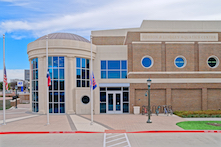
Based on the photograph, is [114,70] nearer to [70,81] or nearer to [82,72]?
[82,72]

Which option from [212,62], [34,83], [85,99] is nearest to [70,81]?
[85,99]

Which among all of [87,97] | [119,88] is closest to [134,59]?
[119,88]

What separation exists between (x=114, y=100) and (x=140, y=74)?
14.5 feet

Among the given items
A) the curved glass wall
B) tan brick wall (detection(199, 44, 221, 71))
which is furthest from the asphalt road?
tan brick wall (detection(199, 44, 221, 71))

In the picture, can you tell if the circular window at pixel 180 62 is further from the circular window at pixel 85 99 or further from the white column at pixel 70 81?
the white column at pixel 70 81

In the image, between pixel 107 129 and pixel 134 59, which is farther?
pixel 134 59

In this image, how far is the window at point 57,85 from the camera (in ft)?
69.4

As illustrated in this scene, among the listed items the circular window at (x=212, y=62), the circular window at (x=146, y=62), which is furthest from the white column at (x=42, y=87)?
the circular window at (x=212, y=62)

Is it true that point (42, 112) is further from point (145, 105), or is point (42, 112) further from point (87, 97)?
point (145, 105)

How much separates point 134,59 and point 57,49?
9.21 metres

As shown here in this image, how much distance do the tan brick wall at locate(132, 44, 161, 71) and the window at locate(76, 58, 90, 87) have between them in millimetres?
6007

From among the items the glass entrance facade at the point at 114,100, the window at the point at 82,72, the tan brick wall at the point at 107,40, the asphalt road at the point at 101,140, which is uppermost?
the tan brick wall at the point at 107,40

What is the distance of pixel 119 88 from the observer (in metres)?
22.0

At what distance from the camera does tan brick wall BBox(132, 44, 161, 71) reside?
22.1 m
